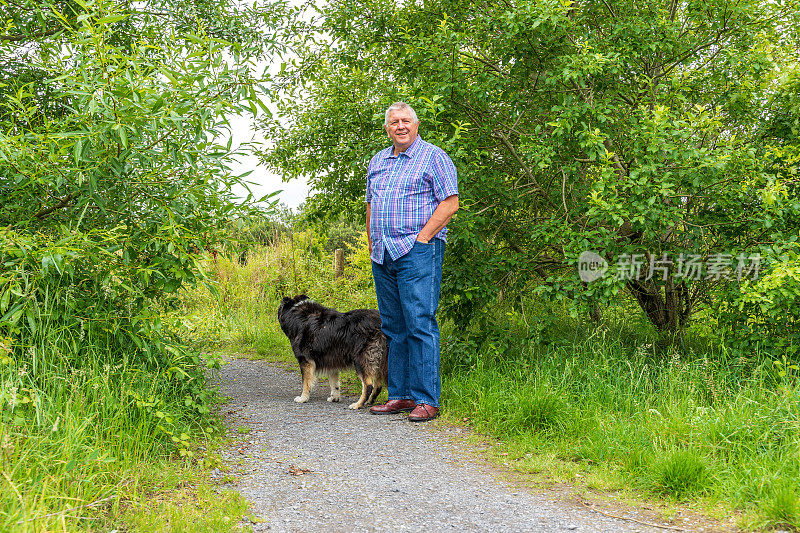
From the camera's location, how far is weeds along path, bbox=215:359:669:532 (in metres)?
2.88

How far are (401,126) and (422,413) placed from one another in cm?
210

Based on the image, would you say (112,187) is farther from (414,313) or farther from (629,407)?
(629,407)

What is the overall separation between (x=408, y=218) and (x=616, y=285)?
1612mm

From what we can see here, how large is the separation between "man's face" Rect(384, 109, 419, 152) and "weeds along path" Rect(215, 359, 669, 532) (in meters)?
2.08

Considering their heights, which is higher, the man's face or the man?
the man's face

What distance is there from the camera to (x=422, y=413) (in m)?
4.63

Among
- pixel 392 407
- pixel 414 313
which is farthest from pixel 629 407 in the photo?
pixel 392 407

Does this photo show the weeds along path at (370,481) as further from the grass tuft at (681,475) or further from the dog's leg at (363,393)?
the grass tuft at (681,475)

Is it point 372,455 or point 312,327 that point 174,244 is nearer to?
point 372,455

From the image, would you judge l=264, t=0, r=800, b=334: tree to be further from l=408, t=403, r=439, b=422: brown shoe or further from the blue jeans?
l=408, t=403, r=439, b=422: brown shoe

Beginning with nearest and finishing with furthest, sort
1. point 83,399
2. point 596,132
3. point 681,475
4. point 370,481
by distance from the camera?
point 681,475
point 83,399
point 370,481
point 596,132

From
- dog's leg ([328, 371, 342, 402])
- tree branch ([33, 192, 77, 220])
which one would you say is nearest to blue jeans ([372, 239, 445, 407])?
dog's leg ([328, 371, 342, 402])

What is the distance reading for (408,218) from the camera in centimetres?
455

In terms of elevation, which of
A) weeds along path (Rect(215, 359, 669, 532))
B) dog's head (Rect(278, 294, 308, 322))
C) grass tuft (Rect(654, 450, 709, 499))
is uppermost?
dog's head (Rect(278, 294, 308, 322))
